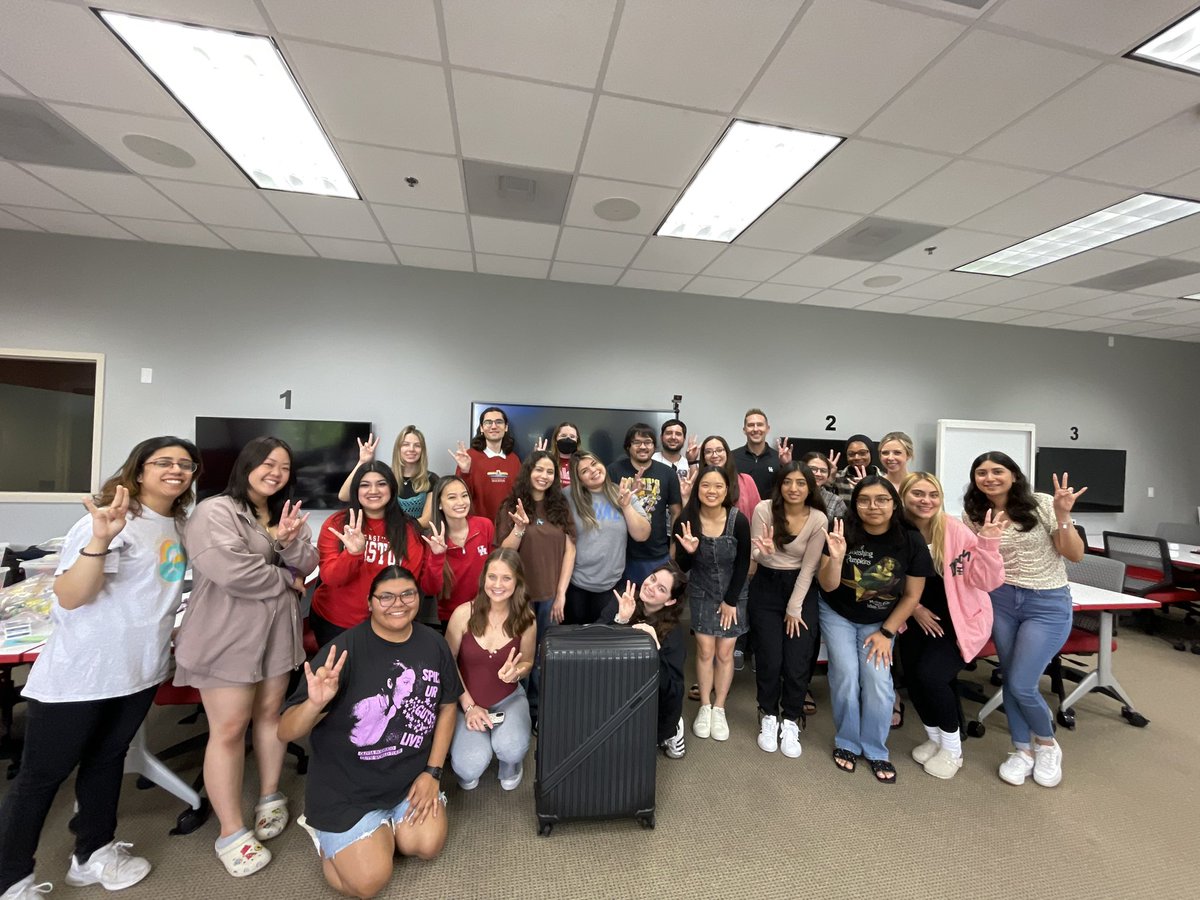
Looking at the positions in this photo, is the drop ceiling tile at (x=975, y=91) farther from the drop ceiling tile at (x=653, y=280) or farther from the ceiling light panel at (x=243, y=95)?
the ceiling light panel at (x=243, y=95)

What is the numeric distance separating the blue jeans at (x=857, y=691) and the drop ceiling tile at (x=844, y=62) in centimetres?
242

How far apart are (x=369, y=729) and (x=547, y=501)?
4.08 ft

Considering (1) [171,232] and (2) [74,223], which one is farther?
(1) [171,232]

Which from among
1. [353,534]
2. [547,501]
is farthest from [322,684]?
[547,501]

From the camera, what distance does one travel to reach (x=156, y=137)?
2.50 m

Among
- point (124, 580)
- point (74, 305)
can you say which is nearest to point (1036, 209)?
point (124, 580)

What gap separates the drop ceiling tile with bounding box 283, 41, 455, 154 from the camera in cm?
196

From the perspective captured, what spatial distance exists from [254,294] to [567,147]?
127 inches

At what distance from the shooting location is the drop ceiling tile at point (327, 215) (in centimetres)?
312

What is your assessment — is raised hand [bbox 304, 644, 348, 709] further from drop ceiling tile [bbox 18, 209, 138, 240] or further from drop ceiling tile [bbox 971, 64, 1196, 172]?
drop ceiling tile [bbox 18, 209, 138, 240]

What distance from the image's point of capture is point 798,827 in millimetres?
1915

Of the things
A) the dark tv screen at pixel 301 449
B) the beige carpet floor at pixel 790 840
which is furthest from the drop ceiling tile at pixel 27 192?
the beige carpet floor at pixel 790 840

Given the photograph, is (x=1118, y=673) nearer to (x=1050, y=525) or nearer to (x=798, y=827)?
(x=1050, y=525)

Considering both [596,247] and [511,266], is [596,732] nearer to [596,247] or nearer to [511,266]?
[596,247]
